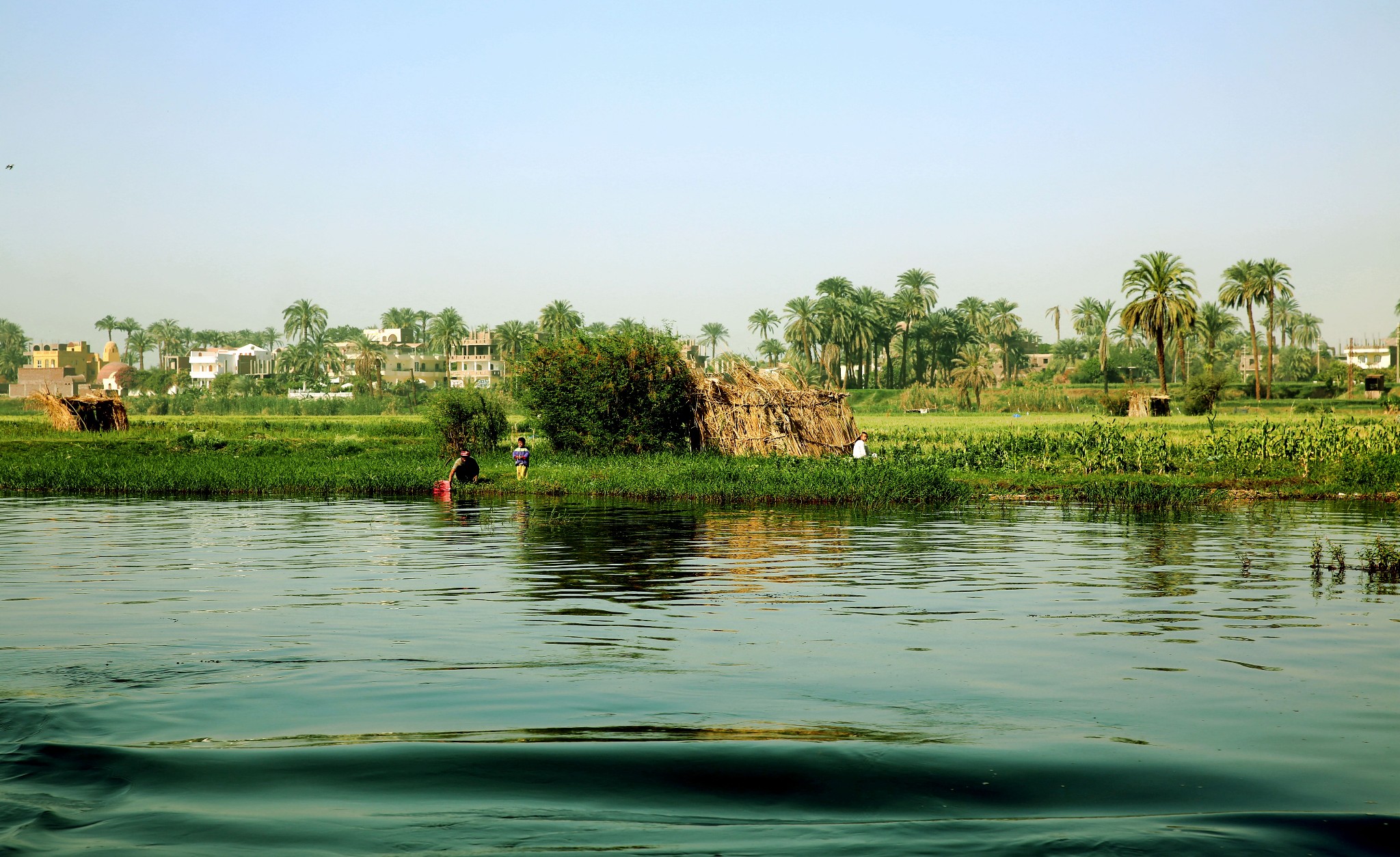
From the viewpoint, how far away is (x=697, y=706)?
8.12 m

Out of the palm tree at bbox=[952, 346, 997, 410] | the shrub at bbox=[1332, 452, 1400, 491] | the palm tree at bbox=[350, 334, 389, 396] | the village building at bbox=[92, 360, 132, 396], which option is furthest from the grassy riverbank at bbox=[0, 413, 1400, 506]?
the village building at bbox=[92, 360, 132, 396]

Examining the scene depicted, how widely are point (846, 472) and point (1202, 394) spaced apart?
1932 inches

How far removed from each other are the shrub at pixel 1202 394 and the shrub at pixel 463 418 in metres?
45.5

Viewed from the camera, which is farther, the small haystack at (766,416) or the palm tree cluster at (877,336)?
the palm tree cluster at (877,336)

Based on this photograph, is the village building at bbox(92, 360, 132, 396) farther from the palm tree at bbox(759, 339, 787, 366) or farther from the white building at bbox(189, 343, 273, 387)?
the palm tree at bbox(759, 339, 787, 366)

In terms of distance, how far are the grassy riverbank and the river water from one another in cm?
1230

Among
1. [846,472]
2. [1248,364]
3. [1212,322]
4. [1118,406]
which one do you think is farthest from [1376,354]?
[846,472]

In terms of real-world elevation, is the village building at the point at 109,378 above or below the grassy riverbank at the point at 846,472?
above

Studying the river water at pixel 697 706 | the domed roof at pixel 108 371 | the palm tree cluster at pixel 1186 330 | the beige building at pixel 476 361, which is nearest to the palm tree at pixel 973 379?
the palm tree cluster at pixel 1186 330

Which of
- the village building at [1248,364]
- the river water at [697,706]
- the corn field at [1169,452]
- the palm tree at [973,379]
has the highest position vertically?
the village building at [1248,364]

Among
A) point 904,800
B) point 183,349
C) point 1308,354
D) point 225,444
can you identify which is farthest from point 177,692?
point 183,349

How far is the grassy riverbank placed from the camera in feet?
97.7

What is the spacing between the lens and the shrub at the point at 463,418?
43094 mm

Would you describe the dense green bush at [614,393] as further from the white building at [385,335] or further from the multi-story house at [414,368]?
the white building at [385,335]
